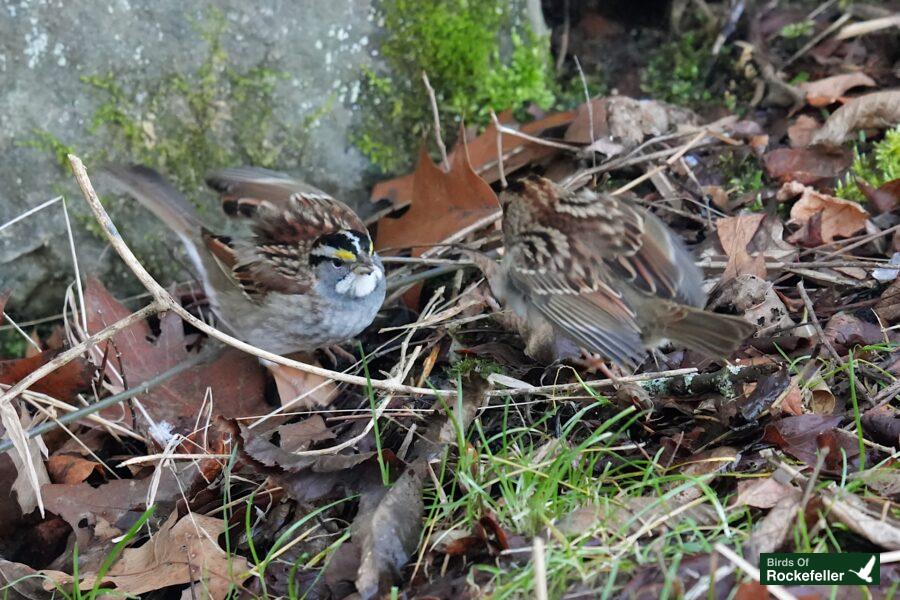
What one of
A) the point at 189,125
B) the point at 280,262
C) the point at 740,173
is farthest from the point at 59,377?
the point at 740,173

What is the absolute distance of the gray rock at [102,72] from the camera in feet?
15.1

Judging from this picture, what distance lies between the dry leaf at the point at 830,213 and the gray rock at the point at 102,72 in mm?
2438

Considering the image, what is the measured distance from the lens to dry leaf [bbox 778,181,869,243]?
179 inches

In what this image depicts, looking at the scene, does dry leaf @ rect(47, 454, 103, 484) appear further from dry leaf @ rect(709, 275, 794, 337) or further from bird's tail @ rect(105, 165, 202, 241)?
dry leaf @ rect(709, 275, 794, 337)

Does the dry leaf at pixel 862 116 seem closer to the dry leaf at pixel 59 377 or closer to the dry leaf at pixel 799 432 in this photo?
the dry leaf at pixel 799 432

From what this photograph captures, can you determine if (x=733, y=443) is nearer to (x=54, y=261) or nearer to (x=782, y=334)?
(x=782, y=334)

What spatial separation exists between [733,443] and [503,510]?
3.12ft

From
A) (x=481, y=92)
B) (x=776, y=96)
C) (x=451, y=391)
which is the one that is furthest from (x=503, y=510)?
(x=776, y=96)

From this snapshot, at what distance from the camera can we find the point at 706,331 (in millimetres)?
3377

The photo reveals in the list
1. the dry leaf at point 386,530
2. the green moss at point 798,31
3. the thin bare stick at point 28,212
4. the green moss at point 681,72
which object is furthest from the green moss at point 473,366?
the green moss at point 798,31

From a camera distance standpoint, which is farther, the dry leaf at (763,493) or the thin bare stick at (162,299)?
the thin bare stick at (162,299)

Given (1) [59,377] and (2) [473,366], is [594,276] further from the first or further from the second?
(1) [59,377]

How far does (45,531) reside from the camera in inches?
148

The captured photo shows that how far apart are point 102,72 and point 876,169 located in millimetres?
4003
